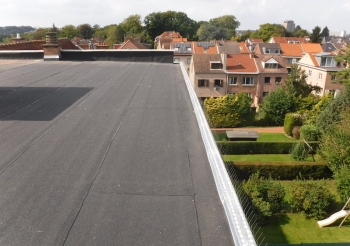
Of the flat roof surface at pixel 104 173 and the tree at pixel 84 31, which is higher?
the tree at pixel 84 31

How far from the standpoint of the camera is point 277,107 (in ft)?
101

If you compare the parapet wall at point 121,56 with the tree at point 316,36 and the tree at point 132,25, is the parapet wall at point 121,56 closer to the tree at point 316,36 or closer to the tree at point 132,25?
the tree at point 316,36

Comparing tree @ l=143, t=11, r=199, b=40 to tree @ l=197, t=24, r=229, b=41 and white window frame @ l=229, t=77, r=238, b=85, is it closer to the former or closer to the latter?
tree @ l=197, t=24, r=229, b=41

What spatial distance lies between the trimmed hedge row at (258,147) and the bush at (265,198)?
7.59 m

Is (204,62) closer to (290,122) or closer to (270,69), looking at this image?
(270,69)

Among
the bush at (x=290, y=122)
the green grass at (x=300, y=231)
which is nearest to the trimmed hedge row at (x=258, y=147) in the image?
the bush at (x=290, y=122)

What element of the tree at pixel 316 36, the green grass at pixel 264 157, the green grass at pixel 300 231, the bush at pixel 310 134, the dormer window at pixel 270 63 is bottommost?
the green grass at pixel 300 231

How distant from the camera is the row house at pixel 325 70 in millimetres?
38000

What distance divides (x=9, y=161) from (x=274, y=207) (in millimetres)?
12359

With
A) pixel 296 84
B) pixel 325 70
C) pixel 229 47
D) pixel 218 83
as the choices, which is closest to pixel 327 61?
pixel 325 70

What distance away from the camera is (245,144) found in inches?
907

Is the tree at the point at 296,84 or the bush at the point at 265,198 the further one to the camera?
the tree at the point at 296,84

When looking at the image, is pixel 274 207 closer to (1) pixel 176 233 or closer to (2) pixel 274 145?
(2) pixel 274 145

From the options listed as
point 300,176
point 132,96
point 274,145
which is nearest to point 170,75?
point 132,96
